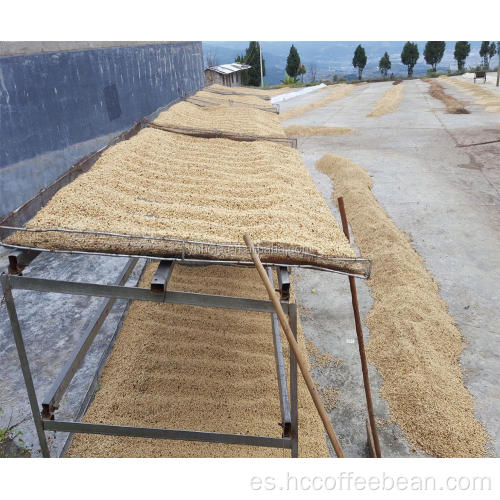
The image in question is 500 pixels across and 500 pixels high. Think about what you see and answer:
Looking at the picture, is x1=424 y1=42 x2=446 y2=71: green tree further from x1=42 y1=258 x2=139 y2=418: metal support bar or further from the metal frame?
x1=42 y1=258 x2=139 y2=418: metal support bar

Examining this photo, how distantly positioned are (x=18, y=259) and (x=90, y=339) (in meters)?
1.83

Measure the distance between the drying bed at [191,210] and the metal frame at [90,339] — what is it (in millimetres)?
297

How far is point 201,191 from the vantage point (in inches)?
186

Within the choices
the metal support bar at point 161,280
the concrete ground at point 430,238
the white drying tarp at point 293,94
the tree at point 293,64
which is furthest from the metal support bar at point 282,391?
the tree at point 293,64

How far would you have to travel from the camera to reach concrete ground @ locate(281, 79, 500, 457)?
17.7ft

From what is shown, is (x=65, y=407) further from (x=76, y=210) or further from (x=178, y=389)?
(x=76, y=210)

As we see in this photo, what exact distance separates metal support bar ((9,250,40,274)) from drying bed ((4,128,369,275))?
0.08 m

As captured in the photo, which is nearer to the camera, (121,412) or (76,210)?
(76,210)

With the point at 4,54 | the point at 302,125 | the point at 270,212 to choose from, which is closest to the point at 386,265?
the point at 270,212

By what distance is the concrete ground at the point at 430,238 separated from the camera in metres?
5.39

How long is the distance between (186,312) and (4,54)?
669cm

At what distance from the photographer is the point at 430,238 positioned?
31.7 ft

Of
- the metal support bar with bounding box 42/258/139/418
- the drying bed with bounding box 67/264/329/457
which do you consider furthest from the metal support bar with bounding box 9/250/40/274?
the drying bed with bounding box 67/264/329/457

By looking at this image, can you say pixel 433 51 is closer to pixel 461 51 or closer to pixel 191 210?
pixel 461 51
